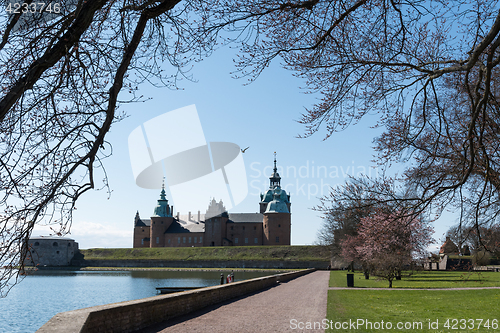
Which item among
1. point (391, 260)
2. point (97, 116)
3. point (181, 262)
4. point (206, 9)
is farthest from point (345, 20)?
point (181, 262)

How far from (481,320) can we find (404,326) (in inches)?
86.4

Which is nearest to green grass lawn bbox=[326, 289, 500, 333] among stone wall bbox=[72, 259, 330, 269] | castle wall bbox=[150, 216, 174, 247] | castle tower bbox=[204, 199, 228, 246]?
stone wall bbox=[72, 259, 330, 269]

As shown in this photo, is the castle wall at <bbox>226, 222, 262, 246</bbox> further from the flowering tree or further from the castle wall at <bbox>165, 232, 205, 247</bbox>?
the flowering tree

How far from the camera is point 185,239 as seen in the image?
95.9 meters

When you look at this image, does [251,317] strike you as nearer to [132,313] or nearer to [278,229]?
[132,313]

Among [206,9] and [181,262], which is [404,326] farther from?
[181,262]

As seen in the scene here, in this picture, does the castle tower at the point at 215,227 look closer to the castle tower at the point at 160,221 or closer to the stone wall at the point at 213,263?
the castle tower at the point at 160,221

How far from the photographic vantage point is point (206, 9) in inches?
269

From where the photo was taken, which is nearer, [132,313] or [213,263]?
[132,313]

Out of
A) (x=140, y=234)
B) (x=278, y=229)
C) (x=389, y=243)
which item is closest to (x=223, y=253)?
(x=278, y=229)

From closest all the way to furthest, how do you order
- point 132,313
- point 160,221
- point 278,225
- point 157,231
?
point 132,313 → point 278,225 → point 157,231 → point 160,221

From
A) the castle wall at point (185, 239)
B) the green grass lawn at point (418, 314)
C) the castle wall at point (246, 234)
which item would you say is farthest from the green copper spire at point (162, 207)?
the green grass lawn at point (418, 314)

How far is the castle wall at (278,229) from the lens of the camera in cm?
8619

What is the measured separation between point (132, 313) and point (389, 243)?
18.9m
